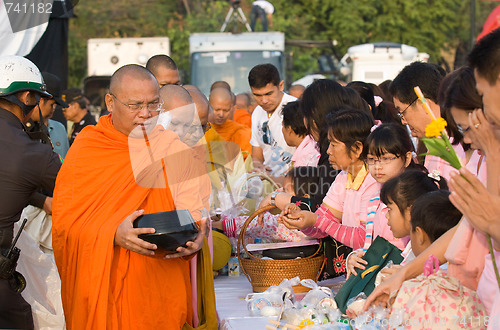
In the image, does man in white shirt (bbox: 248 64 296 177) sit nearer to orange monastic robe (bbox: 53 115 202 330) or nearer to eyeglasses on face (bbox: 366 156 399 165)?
eyeglasses on face (bbox: 366 156 399 165)

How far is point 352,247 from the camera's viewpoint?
13.6 ft

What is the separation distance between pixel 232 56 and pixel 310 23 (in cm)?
1357

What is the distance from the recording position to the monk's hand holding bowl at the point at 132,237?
11.2ft

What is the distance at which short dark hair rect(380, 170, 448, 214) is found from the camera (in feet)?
11.2

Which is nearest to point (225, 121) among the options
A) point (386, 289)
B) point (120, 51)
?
point (386, 289)

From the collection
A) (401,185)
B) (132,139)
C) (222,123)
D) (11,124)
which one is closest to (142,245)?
(132,139)

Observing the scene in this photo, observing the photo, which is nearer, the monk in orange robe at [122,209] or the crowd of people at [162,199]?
the crowd of people at [162,199]

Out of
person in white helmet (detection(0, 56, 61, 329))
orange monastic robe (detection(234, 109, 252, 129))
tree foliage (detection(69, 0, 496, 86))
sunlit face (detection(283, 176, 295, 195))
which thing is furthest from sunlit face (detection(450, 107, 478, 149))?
tree foliage (detection(69, 0, 496, 86))

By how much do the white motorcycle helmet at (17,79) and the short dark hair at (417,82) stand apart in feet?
6.96

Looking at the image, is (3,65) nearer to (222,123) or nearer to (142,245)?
(142,245)

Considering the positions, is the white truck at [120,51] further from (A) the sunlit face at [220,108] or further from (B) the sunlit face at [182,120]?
(B) the sunlit face at [182,120]

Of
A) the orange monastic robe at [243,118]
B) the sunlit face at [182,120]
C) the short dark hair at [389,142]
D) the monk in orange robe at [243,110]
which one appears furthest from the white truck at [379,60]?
the short dark hair at [389,142]

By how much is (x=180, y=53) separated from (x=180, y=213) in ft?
68.1

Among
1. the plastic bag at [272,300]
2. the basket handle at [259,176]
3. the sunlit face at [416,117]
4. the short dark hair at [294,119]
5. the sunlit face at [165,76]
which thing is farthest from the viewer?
the short dark hair at [294,119]
